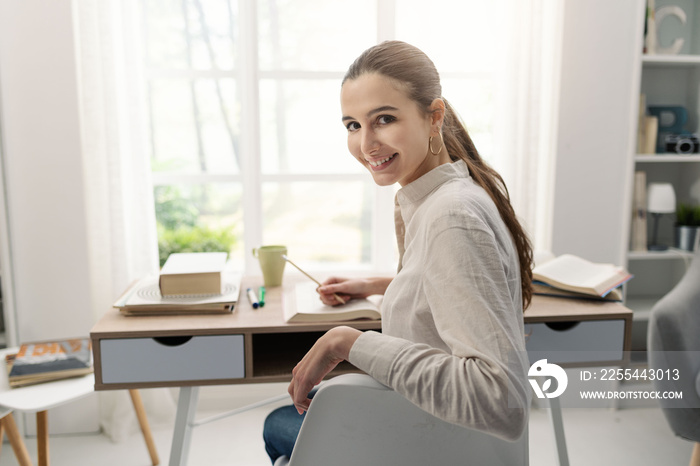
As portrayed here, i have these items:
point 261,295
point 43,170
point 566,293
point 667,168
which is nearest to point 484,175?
point 566,293

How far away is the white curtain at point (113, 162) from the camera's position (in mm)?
2318

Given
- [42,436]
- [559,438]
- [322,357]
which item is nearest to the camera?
[322,357]

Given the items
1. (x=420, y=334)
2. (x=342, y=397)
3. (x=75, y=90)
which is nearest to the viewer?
(x=342, y=397)

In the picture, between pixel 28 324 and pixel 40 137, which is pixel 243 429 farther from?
pixel 40 137

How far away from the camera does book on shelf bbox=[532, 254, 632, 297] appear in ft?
5.44

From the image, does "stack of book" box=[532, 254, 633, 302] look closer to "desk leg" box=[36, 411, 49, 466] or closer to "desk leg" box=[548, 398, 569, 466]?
"desk leg" box=[548, 398, 569, 466]

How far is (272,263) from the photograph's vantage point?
1.90 metres

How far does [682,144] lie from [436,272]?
2274 mm

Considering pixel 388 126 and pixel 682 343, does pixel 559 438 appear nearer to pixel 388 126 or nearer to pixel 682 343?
pixel 682 343

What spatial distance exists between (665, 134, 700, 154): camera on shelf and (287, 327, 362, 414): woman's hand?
2274 mm

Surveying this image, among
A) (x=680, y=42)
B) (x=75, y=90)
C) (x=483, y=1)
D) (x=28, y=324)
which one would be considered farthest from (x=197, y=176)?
(x=680, y=42)

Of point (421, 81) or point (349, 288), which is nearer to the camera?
point (421, 81)

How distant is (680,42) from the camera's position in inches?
102

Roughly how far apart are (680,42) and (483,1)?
0.88 metres
